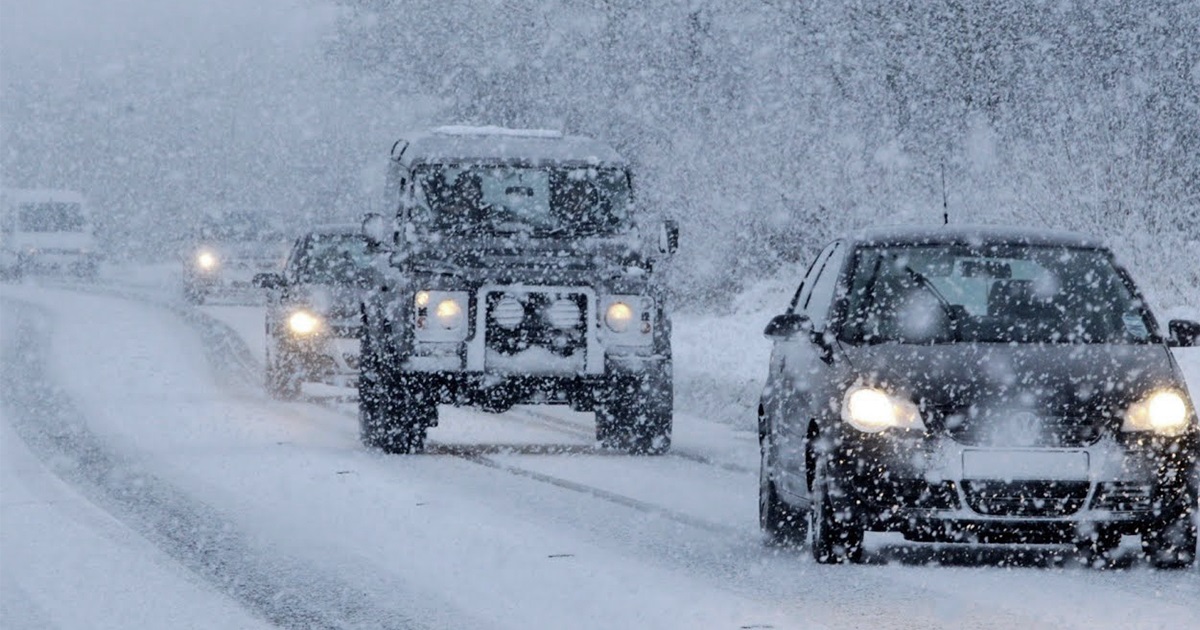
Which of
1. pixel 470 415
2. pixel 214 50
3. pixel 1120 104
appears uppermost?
pixel 214 50

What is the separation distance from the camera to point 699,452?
1641 centimetres

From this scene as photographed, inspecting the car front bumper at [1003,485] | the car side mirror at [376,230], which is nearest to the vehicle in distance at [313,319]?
the car side mirror at [376,230]

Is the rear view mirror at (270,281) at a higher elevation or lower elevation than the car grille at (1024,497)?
higher

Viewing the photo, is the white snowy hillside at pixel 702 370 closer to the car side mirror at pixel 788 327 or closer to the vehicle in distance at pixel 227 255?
the car side mirror at pixel 788 327

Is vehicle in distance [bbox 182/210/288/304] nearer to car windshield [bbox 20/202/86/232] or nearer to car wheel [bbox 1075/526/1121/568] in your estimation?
car windshield [bbox 20/202/86/232]

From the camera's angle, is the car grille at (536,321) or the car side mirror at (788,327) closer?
the car side mirror at (788,327)

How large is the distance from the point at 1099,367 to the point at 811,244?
21.6 metres

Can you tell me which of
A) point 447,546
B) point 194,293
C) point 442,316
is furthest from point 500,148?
point 194,293

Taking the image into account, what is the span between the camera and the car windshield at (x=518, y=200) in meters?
16.6

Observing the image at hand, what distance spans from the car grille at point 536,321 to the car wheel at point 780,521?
5008 millimetres

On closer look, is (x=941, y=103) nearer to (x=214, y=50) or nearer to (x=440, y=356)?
(x=440, y=356)

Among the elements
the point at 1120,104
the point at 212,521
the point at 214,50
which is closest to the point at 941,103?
the point at 1120,104

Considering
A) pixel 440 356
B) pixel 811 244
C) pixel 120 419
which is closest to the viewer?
pixel 440 356

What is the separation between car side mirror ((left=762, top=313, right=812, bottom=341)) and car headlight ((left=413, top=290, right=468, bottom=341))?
5487 millimetres
